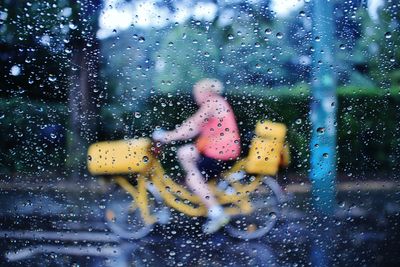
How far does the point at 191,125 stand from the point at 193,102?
0.06m

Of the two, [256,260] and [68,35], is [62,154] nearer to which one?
[68,35]

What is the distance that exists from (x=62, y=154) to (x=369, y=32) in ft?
2.60

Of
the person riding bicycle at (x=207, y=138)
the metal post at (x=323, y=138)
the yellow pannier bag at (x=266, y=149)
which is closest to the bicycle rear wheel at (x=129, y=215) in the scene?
the person riding bicycle at (x=207, y=138)

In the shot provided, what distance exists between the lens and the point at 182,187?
1062 mm

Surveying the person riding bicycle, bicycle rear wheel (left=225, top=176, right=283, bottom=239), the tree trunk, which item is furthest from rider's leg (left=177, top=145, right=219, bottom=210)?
the tree trunk

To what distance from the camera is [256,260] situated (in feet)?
3.38

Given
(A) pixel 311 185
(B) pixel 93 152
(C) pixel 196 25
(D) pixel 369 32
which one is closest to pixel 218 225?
(A) pixel 311 185

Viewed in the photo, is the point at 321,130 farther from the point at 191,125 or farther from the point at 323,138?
the point at 191,125

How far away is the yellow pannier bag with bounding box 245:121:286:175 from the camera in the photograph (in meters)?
1.03

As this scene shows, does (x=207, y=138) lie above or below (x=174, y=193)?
above

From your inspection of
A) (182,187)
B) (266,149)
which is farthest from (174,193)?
→ (266,149)

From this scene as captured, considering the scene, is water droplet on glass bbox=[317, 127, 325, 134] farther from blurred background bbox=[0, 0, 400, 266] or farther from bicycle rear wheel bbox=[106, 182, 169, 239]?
bicycle rear wheel bbox=[106, 182, 169, 239]

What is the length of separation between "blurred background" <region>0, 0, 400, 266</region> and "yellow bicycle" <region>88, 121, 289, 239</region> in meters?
0.03

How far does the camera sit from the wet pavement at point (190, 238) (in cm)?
101
